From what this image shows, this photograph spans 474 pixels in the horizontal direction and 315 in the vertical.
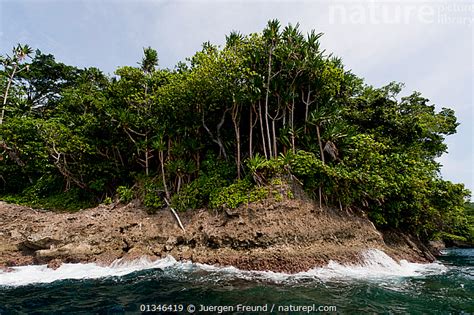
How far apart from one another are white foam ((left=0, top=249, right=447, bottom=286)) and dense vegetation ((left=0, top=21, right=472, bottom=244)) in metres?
2.30

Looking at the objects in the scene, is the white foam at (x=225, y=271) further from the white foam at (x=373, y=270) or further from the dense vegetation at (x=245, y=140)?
the dense vegetation at (x=245, y=140)

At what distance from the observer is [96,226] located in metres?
11.7

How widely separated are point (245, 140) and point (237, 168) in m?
2.29

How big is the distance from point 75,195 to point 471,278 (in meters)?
19.9

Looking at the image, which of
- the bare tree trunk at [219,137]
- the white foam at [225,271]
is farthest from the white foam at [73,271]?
the bare tree trunk at [219,137]

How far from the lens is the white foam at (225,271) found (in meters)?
8.57

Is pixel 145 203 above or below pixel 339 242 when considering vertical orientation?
above

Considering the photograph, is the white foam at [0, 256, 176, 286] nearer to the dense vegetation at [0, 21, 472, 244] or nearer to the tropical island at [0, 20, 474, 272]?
the tropical island at [0, 20, 474, 272]

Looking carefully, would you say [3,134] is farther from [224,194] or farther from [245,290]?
[245,290]

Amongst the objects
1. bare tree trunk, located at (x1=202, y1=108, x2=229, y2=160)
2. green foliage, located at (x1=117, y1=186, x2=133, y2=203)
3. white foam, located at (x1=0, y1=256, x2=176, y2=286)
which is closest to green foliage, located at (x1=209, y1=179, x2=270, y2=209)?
bare tree trunk, located at (x1=202, y1=108, x2=229, y2=160)

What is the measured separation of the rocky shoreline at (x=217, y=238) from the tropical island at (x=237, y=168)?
0.05 m

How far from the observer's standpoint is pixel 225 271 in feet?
30.0

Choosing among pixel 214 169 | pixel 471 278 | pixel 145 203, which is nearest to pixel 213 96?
pixel 214 169

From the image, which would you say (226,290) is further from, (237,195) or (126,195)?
(126,195)
